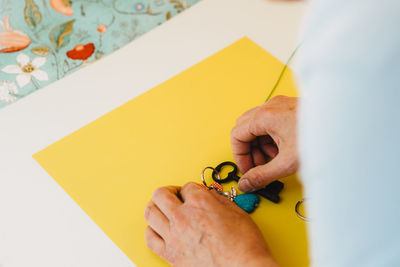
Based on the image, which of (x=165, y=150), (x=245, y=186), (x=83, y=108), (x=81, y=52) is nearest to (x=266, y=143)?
(x=245, y=186)

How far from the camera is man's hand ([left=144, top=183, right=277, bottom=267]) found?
0.73 m

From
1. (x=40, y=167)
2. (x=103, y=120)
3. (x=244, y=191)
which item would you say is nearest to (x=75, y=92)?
(x=103, y=120)

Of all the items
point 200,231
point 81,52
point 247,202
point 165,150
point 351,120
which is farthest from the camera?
point 81,52

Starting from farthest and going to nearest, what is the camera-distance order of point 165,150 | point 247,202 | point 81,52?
1. point 81,52
2. point 165,150
3. point 247,202

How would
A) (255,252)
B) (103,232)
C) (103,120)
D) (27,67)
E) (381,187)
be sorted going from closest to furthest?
(381,187) → (255,252) → (103,232) → (103,120) → (27,67)

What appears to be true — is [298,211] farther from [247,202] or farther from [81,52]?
[81,52]

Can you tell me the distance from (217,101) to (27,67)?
0.48m

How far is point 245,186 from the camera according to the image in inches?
34.5

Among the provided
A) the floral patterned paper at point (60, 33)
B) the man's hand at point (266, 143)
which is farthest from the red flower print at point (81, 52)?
the man's hand at point (266, 143)

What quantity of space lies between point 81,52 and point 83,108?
0.19 metres

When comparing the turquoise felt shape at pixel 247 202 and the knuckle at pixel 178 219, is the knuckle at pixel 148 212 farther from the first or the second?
the turquoise felt shape at pixel 247 202

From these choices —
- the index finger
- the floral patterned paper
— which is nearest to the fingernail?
the index finger

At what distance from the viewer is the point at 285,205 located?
2.93ft

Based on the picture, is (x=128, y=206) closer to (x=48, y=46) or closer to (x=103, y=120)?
(x=103, y=120)
